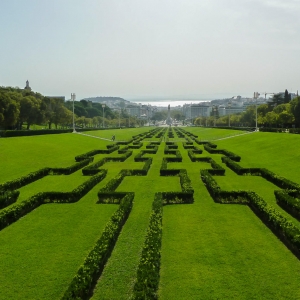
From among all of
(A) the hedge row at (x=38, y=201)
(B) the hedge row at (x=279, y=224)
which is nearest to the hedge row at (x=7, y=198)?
(A) the hedge row at (x=38, y=201)

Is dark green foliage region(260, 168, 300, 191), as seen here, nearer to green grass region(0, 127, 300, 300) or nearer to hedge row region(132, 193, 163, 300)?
green grass region(0, 127, 300, 300)

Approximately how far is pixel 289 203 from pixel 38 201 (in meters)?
10.2

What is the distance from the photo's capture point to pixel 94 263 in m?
7.11

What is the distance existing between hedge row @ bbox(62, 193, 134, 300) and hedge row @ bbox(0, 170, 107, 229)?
12.2 ft

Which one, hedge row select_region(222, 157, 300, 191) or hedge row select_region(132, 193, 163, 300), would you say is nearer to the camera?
hedge row select_region(132, 193, 163, 300)

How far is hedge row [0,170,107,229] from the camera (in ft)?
35.4

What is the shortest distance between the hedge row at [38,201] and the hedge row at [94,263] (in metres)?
3.72

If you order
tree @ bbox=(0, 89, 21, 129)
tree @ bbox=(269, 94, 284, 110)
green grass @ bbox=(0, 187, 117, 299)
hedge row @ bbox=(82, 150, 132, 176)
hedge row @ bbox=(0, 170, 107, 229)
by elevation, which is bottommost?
green grass @ bbox=(0, 187, 117, 299)

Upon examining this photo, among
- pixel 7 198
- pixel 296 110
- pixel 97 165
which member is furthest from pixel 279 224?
pixel 296 110

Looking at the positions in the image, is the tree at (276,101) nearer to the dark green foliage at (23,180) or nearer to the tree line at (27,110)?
the tree line at (27,110)

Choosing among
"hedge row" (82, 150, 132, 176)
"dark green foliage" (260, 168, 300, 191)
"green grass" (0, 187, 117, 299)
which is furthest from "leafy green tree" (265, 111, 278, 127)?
"green grass" (0, 187, 117, 299)

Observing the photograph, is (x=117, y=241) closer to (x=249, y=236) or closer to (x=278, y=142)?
(x=249, y=236)

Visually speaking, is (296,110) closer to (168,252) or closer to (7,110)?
(7,110)

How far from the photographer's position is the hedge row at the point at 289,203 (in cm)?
1177
